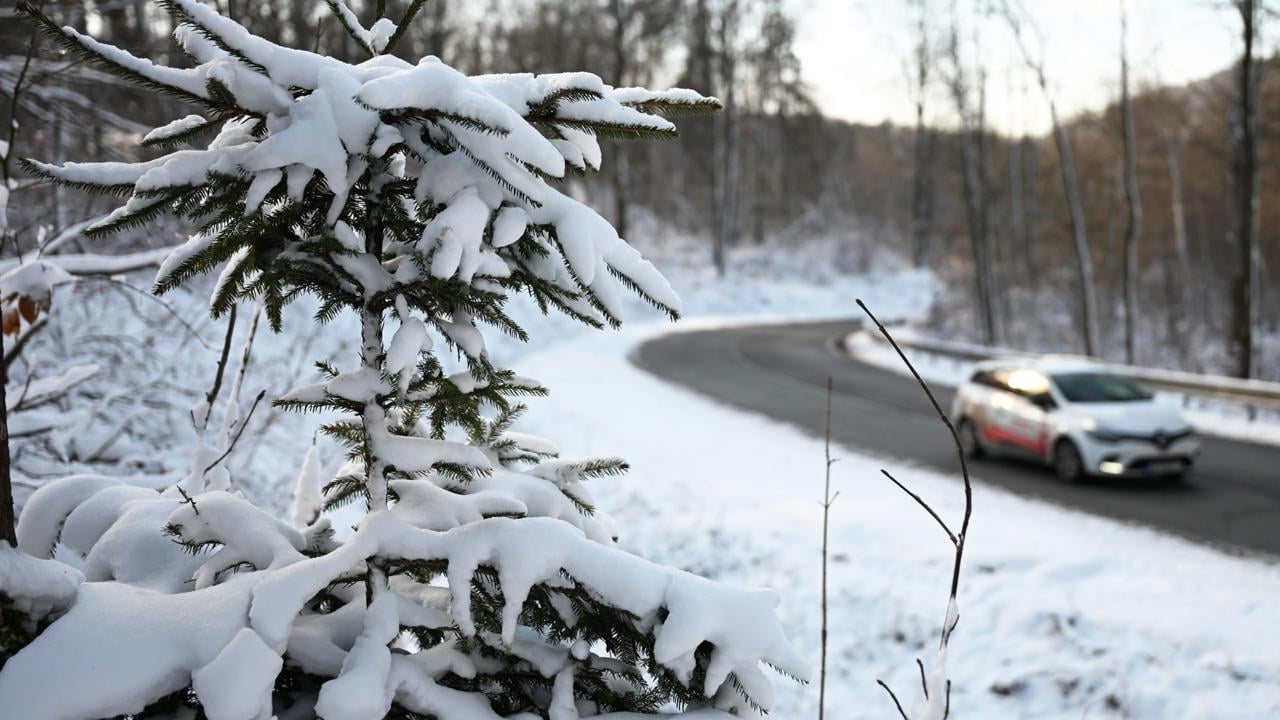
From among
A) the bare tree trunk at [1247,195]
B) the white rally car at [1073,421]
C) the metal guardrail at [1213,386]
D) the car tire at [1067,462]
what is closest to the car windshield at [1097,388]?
the white rally car at [1073,421]

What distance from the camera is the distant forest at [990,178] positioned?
23297 mm

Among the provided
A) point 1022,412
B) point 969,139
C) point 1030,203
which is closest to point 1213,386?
point 1022,412

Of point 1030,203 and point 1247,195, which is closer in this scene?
point 1247,195

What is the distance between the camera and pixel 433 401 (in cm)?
244

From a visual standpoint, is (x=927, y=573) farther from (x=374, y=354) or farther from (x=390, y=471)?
(x=374, y=354)

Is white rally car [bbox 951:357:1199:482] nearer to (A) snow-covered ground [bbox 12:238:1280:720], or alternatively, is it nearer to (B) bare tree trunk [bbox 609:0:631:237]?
(A) snow-covered ground [bbox 12:238:1280:720]

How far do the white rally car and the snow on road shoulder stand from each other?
1.32m

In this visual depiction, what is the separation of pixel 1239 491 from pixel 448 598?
10.9 metres

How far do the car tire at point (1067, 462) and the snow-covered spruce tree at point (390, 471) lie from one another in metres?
9.93

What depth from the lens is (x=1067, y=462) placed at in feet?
36.5

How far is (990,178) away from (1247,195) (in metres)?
23.0

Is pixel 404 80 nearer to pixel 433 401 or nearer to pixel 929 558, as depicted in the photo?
pixel 433 401

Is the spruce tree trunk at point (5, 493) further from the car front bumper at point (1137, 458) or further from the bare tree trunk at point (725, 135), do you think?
the bare tree trunk at point (725, 135)

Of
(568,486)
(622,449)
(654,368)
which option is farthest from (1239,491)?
(654,368)
